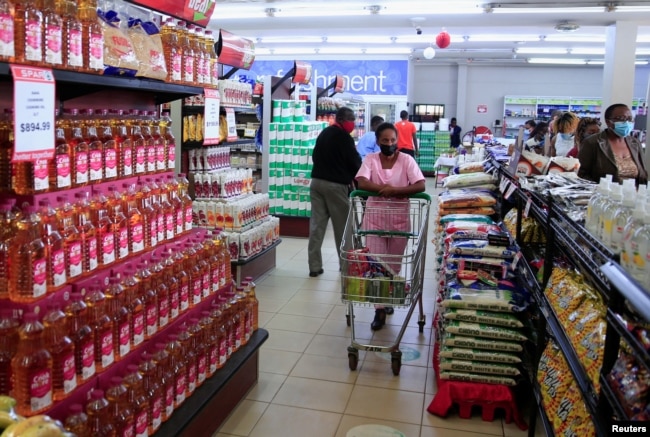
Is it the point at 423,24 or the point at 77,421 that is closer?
the point at 77,421

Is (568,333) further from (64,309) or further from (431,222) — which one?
(431,222)

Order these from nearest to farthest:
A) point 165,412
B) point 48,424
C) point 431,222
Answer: point 48,424 < point 165,412 < point 431,222

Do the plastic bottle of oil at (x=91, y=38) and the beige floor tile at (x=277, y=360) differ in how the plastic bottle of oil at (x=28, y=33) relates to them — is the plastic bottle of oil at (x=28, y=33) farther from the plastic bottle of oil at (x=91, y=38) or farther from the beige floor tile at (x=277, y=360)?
the beige floor tile at (x=277, y=360)

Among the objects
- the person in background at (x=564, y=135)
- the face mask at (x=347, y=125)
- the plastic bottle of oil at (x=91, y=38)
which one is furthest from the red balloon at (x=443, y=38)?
the plastic bottle of oil at (x=91, y=38)

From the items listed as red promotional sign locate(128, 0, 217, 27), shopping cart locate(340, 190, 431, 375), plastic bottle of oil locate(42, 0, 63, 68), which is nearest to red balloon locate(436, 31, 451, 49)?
shopping cart locate(340, 190, 431, 375)

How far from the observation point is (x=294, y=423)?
343 centimetres

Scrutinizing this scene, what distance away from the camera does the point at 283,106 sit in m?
8.20

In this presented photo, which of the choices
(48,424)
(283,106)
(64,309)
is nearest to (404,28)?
(283,106)

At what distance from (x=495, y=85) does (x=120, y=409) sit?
21.6 m

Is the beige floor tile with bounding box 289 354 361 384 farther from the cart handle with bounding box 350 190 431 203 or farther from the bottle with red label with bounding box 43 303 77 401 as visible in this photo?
the bottle with red label with bounding box 43 303 77 401

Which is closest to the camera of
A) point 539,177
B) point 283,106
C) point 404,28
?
point 539,177

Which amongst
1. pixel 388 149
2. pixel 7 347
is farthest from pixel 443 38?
pixel 7 347

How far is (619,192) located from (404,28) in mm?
11068

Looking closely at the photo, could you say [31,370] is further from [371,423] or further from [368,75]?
[368,75]
